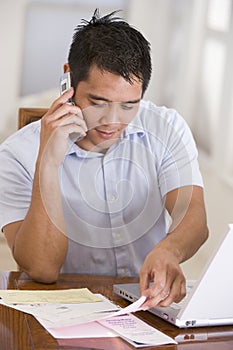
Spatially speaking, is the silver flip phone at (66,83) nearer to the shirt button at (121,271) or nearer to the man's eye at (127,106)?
the man's eye at (127,106)

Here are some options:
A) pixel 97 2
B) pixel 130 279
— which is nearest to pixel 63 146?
pixel 130 279

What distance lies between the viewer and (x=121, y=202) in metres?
1.95

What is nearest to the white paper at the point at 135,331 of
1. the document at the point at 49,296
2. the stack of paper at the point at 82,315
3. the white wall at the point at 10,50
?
the stack of paper at the point at 82,315

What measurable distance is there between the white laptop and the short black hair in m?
0.56

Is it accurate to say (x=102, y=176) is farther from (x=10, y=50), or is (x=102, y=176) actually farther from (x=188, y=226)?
(x=10, y=50)

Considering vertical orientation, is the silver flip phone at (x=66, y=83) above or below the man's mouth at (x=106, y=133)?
above

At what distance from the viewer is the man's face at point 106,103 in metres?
1.80

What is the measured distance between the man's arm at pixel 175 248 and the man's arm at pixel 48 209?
247 mm

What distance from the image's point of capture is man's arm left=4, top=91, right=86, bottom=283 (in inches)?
72.0

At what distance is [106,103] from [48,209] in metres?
0.28

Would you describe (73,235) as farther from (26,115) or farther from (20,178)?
(26,115)

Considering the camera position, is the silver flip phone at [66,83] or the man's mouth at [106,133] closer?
the man's mouth at [106,133]

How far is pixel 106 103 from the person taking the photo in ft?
5.98

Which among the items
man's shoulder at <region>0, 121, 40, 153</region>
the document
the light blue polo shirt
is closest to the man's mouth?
the light blue polo shirt
